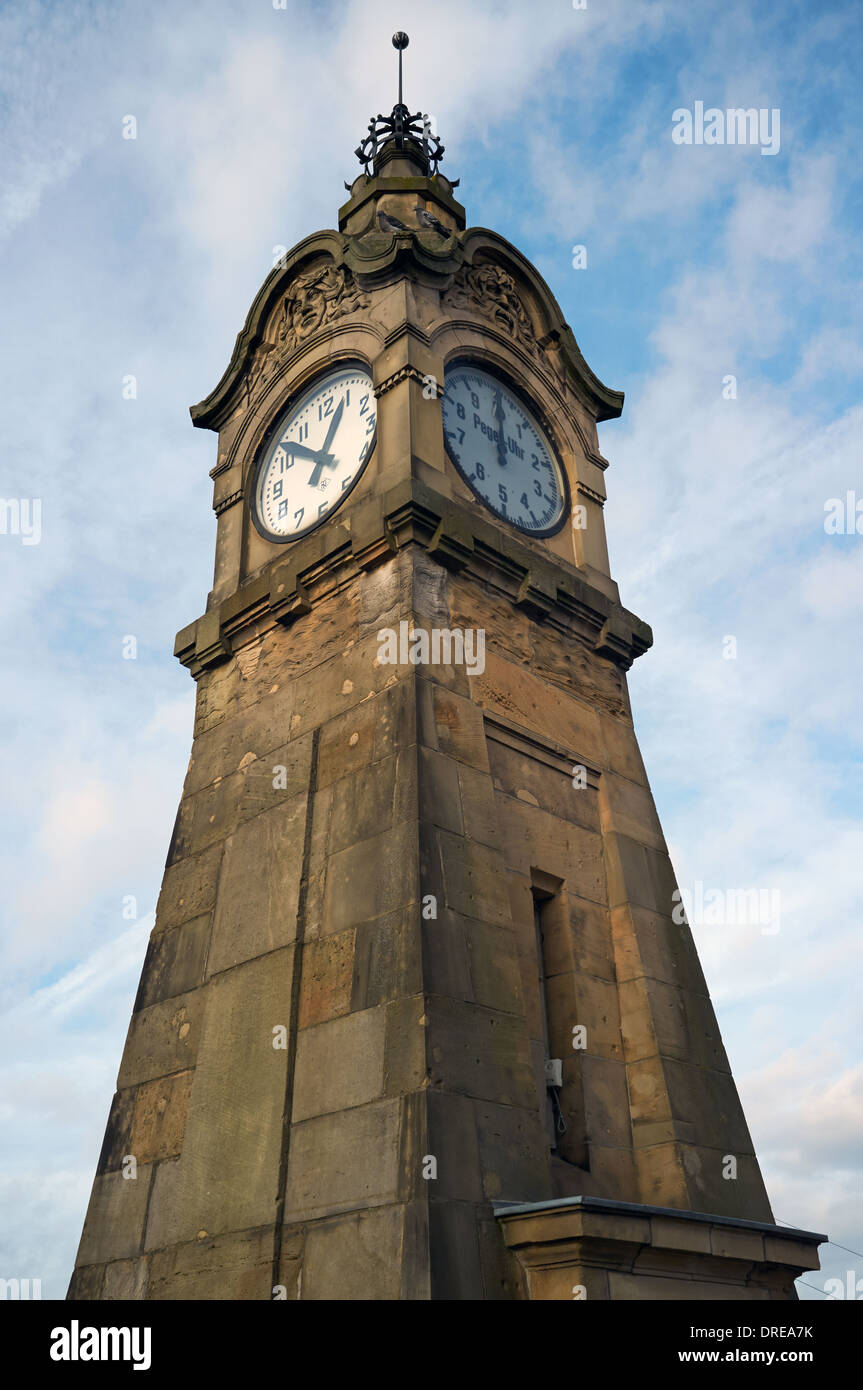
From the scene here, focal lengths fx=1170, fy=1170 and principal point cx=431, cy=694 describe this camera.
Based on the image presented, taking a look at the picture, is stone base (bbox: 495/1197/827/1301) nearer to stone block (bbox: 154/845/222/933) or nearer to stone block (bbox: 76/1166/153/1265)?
stone block (bbox: 76/1166/153/1265)

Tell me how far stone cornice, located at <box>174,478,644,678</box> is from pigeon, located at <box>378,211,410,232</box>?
456cm

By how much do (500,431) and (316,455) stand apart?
208 cm

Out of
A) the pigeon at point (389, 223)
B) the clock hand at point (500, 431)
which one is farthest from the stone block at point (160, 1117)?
the pigeon at point (389, 223)

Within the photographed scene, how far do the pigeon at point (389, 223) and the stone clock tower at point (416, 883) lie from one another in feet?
0.30

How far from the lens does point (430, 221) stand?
1465cm

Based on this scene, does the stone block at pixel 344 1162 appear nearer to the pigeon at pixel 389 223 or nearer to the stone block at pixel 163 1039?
the stone block at pixel 163 1039

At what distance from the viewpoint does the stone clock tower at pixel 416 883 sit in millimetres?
8047

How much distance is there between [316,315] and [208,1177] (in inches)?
371

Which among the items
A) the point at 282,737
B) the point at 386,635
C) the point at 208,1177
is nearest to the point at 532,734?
the point at 386,635
